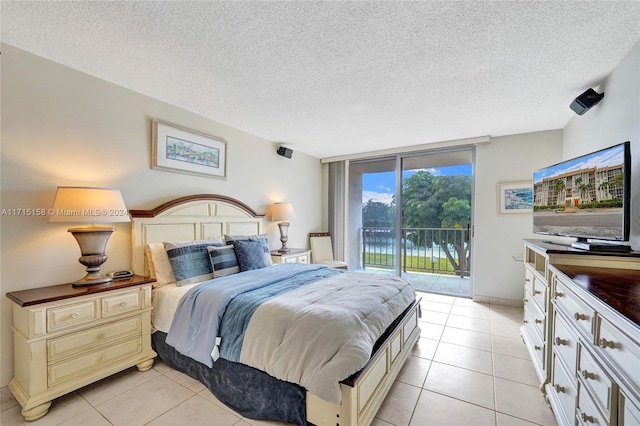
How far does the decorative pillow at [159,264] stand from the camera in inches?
98.1

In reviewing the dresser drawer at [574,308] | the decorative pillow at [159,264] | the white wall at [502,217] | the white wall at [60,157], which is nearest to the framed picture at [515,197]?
the white wall at [502,217]

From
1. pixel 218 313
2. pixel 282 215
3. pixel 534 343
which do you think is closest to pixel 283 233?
pixel 282 215

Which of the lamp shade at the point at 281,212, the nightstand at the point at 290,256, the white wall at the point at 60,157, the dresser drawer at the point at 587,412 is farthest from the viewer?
the lamp shade at the point at 281,212

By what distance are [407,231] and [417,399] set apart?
324 centimetres

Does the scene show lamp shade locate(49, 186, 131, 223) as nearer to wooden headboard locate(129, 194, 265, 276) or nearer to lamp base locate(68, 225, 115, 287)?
lamp base locate(68, 225, 115, 287)

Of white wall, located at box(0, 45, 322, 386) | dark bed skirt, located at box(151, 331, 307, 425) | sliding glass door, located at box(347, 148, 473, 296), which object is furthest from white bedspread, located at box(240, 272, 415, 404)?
sliding glass door, located at box(347, 148, 473, 296)

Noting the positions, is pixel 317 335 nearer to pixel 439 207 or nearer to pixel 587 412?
pixel 587 412

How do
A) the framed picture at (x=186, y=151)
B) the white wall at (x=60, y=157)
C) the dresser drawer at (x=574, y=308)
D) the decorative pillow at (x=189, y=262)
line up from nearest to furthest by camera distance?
the dresser drawer at (x=574, y=308) → the white wall at (x=60, y=157) → the decorative pillow at (x=189, y=262) → the framed picture at (x=186, y=151)

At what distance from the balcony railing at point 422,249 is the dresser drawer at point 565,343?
303 cm

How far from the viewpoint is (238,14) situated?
5.21 ft

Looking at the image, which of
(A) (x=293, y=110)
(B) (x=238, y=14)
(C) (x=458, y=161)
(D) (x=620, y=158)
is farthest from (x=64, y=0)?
(C) (x=458, y=161)

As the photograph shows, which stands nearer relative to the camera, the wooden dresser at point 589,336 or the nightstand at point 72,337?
the wooden dresser at point 589,336

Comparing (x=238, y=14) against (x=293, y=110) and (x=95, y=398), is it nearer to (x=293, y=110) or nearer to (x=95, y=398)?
(x=293, y=110)

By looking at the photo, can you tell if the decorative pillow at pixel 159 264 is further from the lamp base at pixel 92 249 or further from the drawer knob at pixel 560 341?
the drawer knob at pixel 560 341
